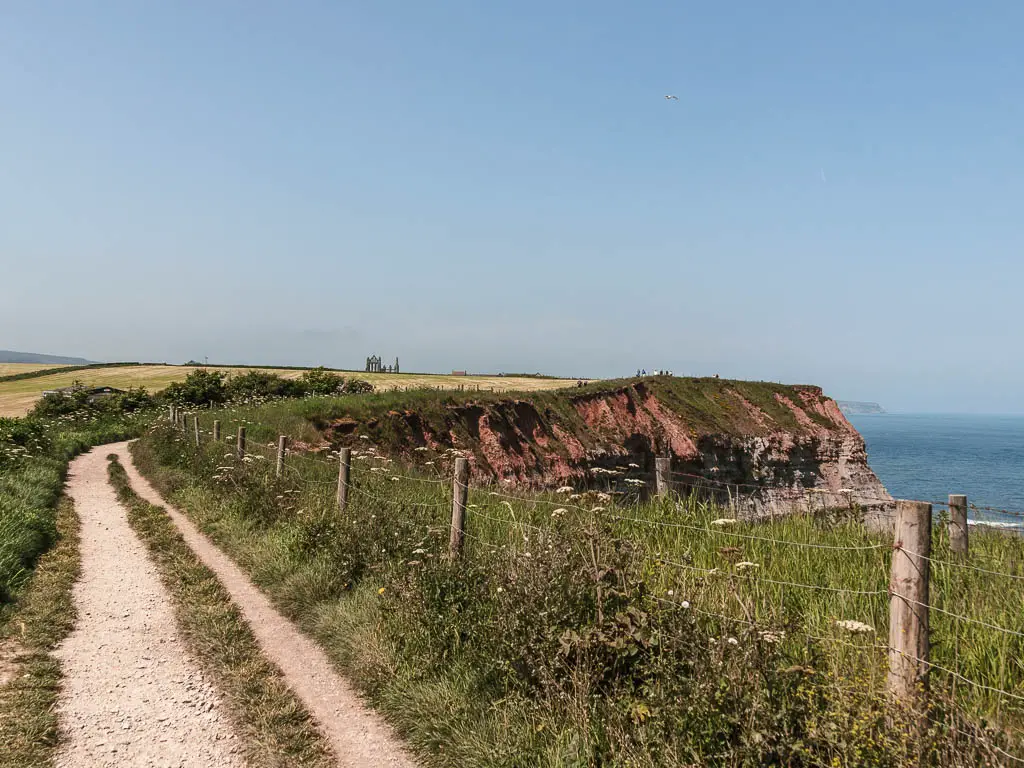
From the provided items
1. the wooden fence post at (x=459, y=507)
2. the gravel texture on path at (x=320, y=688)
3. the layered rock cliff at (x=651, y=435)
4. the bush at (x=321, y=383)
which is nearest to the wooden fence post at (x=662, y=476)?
the wooden fence post at (x=459, y=507)

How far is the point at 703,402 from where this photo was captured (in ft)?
150

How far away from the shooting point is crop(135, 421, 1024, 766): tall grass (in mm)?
3865

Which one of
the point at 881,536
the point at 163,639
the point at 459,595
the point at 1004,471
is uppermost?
the point at 881,536

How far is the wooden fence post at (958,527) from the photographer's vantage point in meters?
6.37

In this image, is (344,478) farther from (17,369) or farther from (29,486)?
(17,369)

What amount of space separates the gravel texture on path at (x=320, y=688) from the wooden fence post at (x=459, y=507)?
5.88 ft

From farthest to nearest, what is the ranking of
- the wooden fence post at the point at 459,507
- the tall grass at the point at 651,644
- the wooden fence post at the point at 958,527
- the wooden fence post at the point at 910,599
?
the wooden fence post at the point at 459,507 → the wooden fence post at the point at 958,527 → the wooden fence post at the point at 910,599 → the tall grass at the point at 651,644

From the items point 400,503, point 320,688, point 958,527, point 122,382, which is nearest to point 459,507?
point 320,688

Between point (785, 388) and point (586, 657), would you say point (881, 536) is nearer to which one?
point (586, 657)

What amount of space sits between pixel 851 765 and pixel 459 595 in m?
4.01

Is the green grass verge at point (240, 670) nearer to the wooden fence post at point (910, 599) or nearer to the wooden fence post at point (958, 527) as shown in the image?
the wooden fence post at point (910, 599)

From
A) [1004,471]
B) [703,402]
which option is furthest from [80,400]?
[1004,471]

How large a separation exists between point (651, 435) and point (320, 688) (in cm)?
3569

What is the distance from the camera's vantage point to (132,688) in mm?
6324
